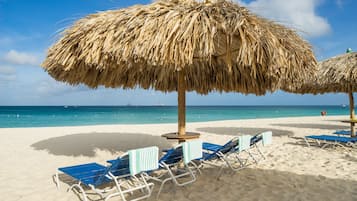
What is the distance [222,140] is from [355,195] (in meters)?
4.87

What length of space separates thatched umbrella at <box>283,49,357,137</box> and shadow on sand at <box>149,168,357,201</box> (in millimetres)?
4231

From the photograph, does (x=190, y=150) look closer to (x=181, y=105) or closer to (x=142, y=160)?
(x=142, y=160)

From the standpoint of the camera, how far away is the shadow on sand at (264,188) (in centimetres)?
308

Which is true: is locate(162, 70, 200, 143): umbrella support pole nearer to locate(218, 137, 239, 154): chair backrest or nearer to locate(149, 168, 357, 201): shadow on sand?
locate(218, 137, 239, 154): chair backrest

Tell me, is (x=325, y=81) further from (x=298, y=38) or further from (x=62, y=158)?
(x=62, y=158)

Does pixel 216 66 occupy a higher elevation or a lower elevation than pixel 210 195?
higher

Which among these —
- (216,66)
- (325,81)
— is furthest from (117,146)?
(325,81)

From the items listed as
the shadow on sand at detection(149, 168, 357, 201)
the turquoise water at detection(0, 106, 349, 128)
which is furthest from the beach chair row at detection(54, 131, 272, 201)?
the turquoise water at detection(0, 106, 349, 128)

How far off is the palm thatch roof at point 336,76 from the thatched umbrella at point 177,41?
4.05 meters

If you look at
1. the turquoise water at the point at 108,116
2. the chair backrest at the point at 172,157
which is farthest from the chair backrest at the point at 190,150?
the turquoise water at the point at 108,116

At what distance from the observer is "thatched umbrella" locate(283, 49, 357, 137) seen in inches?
289

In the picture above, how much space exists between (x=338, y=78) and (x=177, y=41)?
20.8 ft

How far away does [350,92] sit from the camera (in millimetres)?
8266

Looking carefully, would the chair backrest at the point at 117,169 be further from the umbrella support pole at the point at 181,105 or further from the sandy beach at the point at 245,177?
the umbrella support pole at the point at 181,105
